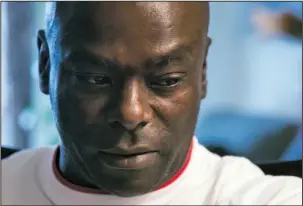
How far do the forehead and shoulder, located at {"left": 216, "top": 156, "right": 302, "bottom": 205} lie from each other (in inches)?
9.6

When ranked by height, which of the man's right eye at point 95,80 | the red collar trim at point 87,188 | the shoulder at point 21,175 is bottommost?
the shoulder at point 21,175

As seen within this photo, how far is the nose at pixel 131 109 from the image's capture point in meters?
0.59

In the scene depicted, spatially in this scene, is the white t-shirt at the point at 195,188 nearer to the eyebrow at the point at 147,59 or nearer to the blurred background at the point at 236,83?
the eyebrow at the point at 147,59

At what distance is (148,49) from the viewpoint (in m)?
0.59

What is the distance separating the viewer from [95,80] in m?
0.62

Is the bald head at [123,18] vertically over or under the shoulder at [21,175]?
over

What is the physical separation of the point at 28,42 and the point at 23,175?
68 cm

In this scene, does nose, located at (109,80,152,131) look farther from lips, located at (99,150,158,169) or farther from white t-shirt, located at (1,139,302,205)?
white t-shirt, located at (1,139,302,205)

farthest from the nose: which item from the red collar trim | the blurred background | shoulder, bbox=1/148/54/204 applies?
the blurred background

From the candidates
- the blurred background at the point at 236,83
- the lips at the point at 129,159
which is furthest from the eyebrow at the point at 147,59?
the blurred background at the point at 236,83

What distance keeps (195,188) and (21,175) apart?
0.29m

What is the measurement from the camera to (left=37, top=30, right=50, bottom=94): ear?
0.73 metres

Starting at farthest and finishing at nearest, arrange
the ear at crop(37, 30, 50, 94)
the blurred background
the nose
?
the blurred background
the ear at crop(37, 30, 50, 94)
the nose

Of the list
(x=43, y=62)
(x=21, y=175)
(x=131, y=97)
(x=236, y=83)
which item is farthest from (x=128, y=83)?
(x=236, y=83)
